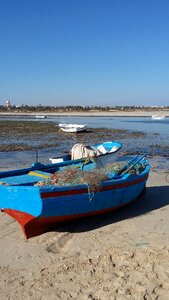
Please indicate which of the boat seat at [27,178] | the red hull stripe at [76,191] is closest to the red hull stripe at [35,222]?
the red hull stripe at [76,191]

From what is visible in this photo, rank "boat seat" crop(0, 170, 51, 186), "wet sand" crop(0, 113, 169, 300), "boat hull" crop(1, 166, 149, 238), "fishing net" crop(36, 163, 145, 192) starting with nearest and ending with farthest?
"wet sand" crop(0, 113, 169, 300) < "boat hull" crop(1, 166, 149, 238) < "fishing net" crop(36, 163, 145, 192) < "boat seat" crop(0, 170, 51, 186)

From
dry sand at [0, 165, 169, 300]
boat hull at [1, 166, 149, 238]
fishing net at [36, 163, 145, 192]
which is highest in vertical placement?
fishing net at [36, 163, 145, 192]

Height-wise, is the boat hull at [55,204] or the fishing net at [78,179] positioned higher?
the fishing net at [78,179]

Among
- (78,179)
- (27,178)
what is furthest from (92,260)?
(27,178)

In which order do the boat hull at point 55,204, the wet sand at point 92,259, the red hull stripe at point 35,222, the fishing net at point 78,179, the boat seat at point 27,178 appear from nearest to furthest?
the wet sand at point 92,259 < the boat hull at point 55,204 < the red hull stripe at point 35,222 < the fishing net at point 78,179 < the boat seat at point 27,178

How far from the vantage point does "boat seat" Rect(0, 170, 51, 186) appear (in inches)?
327

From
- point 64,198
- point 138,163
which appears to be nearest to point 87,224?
point 64,198

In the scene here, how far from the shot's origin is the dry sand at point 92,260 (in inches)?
204

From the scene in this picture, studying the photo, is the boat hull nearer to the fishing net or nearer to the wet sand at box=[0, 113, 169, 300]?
the fishing net

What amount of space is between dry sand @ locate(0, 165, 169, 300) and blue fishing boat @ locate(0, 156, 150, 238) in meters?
0.34

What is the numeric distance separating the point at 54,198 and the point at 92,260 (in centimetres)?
151

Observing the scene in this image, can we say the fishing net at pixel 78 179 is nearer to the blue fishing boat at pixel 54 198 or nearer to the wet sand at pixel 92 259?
the blue fishing boat at pixel 54 198

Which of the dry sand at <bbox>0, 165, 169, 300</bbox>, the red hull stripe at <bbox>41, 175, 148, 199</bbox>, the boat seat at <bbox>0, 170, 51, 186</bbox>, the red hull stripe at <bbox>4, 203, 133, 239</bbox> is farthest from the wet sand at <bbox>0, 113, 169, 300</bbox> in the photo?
the boat seat at <bbox>0, 170, 51, 186</bbox>

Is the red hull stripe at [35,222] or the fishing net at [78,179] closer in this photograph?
the red hull stripe at [35,222]
